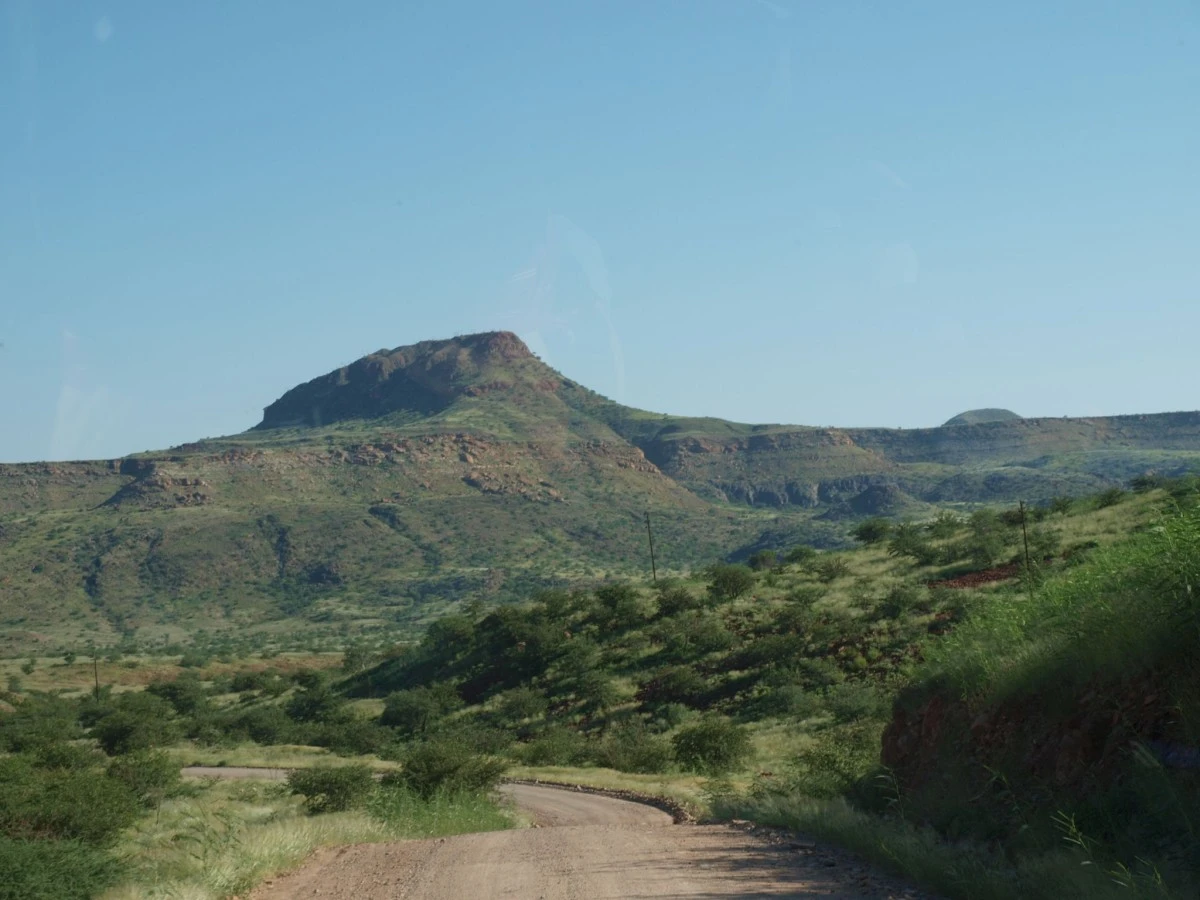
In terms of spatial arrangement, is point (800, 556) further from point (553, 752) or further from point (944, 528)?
point (553, 752)

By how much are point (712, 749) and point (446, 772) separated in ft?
41.4

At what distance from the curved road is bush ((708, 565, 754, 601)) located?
45.5m

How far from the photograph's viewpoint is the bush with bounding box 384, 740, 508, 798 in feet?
76.4

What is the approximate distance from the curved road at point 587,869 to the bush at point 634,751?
20.6 metres

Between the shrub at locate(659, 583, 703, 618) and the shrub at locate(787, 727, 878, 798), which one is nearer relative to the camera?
the shrub at locate(787, 727, 878, 798)

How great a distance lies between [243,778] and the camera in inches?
1435

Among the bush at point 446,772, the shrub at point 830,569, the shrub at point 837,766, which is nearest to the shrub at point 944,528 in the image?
the shrub at point 830,569

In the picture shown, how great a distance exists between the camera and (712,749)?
33969mm

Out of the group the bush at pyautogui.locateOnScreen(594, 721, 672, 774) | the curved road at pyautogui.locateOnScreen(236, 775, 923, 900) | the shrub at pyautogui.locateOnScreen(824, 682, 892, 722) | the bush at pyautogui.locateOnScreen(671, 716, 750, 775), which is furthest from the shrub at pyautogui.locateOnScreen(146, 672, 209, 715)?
the curved road at pyautogui.locateOnScreen(236, 775, 923, 900)

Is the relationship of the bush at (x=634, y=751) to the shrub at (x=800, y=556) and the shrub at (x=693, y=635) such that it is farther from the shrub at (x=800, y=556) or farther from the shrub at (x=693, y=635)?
the shrub at (x=800, y=556)

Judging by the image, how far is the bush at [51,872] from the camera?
37.7 ft

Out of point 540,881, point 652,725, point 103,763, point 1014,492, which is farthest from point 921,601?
point 1014,492

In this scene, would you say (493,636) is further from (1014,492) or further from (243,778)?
(1014,492)

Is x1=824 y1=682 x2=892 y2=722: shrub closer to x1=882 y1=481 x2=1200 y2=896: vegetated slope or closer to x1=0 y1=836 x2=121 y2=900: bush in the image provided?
x1=882 y1=481 x2=1200 y2=896: vegetated slope
